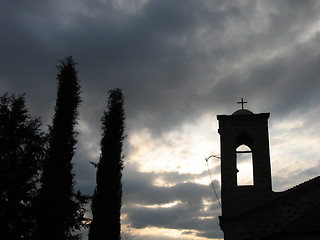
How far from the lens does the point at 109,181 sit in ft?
52.8

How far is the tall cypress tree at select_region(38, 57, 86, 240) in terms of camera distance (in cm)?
1350

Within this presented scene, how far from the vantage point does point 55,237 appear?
43.4 ft

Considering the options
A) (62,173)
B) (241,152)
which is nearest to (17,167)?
(62,173)

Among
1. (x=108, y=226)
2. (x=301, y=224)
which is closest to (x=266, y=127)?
(x=301, y=224)

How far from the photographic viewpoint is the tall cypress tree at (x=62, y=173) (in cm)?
1350

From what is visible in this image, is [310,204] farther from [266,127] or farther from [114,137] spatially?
[114,137]

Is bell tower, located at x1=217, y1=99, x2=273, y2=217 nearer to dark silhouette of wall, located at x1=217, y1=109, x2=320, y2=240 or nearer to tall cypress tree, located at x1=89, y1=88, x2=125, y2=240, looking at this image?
dark silhouette of wall, located at x1=217, y1=109, x2=320, y2=240

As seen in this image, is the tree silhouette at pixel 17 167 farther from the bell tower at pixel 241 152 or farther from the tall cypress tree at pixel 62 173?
the bell tower at pixel 241 152

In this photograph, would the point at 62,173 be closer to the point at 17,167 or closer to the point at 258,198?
the point at 17,167

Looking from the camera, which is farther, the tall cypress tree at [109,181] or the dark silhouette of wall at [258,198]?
the tall cypress tree at [109,181]

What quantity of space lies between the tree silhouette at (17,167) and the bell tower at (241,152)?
26.0 feet

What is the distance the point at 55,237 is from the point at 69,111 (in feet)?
17.2

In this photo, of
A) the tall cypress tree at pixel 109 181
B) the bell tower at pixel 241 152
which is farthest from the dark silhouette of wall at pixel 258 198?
the tall cypress tree at pixel 109 181

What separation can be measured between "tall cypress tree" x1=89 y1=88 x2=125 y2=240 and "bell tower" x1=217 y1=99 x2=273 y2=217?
4490 mm
